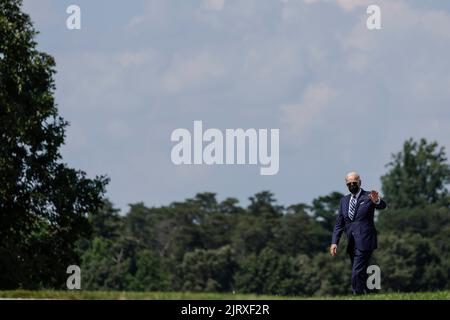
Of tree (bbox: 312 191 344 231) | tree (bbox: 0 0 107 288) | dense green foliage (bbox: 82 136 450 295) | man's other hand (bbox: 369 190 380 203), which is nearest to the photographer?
man's other hand (bbox: 369 190 380 203)

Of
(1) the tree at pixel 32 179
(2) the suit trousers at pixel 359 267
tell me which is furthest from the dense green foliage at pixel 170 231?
(2) the suit trousers at pixel 359 267

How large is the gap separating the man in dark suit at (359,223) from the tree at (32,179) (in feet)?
80.4

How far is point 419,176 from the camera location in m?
194

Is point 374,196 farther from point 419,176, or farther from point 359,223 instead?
point 419,176

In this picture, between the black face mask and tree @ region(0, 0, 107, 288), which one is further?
tree @ region(0, 0, 107, 288)

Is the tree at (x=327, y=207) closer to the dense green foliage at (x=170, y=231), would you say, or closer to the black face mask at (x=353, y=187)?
the dense green foliage at (x=170, y=231)

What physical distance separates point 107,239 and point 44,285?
118 metres

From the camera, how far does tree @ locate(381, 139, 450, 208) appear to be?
192750mm

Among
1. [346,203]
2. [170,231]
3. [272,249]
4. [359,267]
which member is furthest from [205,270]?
[346,203]

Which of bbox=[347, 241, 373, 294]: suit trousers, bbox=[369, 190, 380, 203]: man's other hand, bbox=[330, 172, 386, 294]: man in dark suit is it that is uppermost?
bbox=[369, 190, 380, 203]: man's other hand

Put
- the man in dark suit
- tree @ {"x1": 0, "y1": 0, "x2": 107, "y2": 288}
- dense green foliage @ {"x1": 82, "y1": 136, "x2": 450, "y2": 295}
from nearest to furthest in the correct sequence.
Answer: the man in dark suit → tree @ {"x1": 0, "y1": 0, "x2": 107, "y2": 288} → dense green foliage @ {"x1": 82, "y1": 136, "x2": 450, "y2": 295}

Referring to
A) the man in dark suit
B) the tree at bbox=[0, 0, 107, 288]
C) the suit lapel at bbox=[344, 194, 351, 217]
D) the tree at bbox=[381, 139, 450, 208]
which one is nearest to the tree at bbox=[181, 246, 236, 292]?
the tree at bbox=[381, 139, 450, 208]

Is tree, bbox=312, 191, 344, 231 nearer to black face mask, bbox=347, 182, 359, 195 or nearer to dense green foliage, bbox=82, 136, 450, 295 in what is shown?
dense green foliage, bbox=82, 136, 450, 295

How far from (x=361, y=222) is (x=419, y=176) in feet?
579
